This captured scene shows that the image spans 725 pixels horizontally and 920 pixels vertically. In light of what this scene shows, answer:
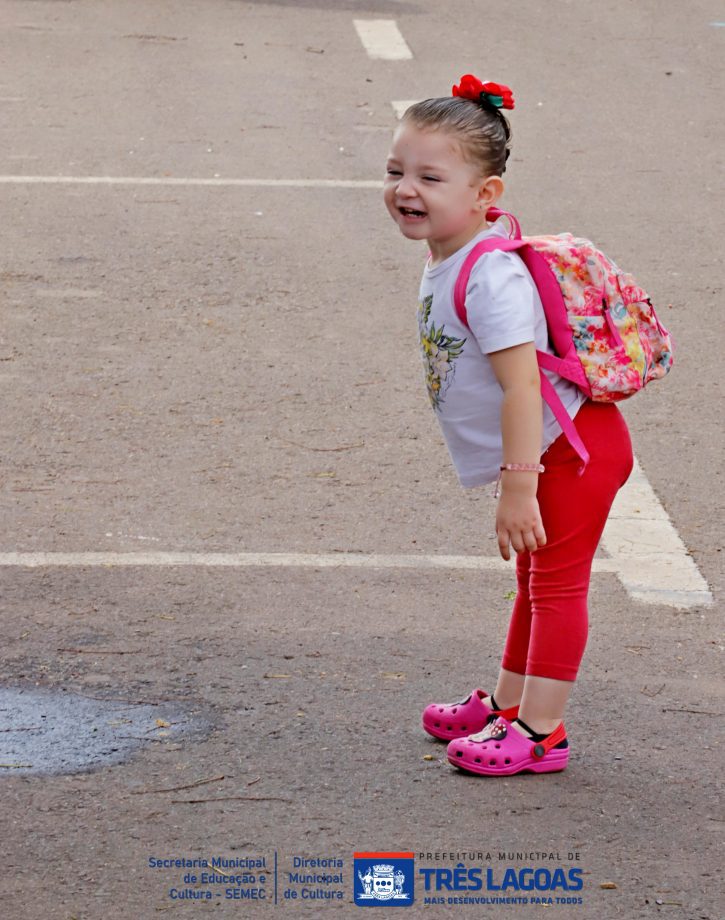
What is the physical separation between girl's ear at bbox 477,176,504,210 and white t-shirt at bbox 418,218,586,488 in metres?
0.07

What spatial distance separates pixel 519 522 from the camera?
3.51m

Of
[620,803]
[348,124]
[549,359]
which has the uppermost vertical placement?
[549,359]

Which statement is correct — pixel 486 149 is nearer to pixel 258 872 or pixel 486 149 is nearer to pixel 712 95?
pixel 258 872

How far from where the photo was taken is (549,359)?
356 cm

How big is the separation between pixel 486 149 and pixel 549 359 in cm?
51

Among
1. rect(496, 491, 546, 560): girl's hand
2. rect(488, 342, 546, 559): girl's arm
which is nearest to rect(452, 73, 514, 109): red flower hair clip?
rect(488, 342, 546, 559): girl's arm

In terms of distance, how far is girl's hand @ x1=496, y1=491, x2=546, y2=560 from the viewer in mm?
3502

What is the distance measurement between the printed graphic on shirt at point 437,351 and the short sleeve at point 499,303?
11 cm

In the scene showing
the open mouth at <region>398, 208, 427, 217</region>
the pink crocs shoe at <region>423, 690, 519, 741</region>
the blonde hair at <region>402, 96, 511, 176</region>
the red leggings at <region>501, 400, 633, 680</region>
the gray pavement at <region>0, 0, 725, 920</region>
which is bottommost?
the gray pavement at <region>0, 0, 725, 920</region>

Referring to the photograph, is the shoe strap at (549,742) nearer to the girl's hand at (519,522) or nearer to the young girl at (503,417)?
the young girl at (503,417)

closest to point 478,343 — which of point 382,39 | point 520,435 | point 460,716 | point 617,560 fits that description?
point 520,435

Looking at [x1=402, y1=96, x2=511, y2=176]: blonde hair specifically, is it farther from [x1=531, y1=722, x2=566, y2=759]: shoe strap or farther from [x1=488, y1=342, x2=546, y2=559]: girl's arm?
[x1=531, y1=722, x2=566, y2=759]: shoe strap

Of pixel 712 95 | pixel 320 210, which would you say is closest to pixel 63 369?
pixel 320 210

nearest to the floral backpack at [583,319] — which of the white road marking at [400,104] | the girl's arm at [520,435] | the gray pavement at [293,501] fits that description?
the girl's arm at [520,435]
